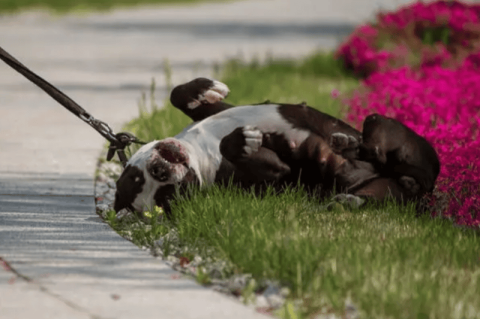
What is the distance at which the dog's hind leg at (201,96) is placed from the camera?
633 cm

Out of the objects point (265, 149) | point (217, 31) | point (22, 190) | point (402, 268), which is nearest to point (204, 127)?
point (265, 149)

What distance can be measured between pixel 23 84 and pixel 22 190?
18.4 ft

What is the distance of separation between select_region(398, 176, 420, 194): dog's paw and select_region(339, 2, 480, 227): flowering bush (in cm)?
20

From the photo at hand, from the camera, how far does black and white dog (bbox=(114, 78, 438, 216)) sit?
574 cm

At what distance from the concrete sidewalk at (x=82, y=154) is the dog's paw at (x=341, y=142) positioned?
145 centimetres

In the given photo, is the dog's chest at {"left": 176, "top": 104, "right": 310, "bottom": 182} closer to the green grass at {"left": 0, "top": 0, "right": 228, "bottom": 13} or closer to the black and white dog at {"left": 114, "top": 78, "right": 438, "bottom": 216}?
the black and white dog at {"left": 114, "top": 78, "right": 438, "bottom": 216}

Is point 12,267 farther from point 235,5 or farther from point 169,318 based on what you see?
point 235,5

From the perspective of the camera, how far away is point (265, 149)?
19.5 ft

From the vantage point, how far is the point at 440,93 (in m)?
9.18

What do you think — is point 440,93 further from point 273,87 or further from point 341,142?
point 341,142

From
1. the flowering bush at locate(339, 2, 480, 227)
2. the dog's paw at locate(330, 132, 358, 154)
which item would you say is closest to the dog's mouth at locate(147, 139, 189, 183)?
the dog's paw at locate(330, 132, 358, 154)

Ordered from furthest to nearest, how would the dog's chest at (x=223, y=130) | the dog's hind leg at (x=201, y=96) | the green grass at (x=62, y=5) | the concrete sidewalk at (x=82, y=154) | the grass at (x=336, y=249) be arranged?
1. the green grass at (x=62, y=5)
2. the dog's hind leg at (x=201, y=96)
3. the dog's chest at (x=223, y=130)
4. the concrete sidewalk at (x=82, y=154)
5. the grass at (x=336, y=249)

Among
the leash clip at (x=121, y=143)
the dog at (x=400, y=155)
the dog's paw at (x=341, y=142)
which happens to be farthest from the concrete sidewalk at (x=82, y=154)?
the dog at (x=400, y=155)

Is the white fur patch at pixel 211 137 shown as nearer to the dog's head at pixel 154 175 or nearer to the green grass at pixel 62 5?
the dog's head at pixel 154 175
